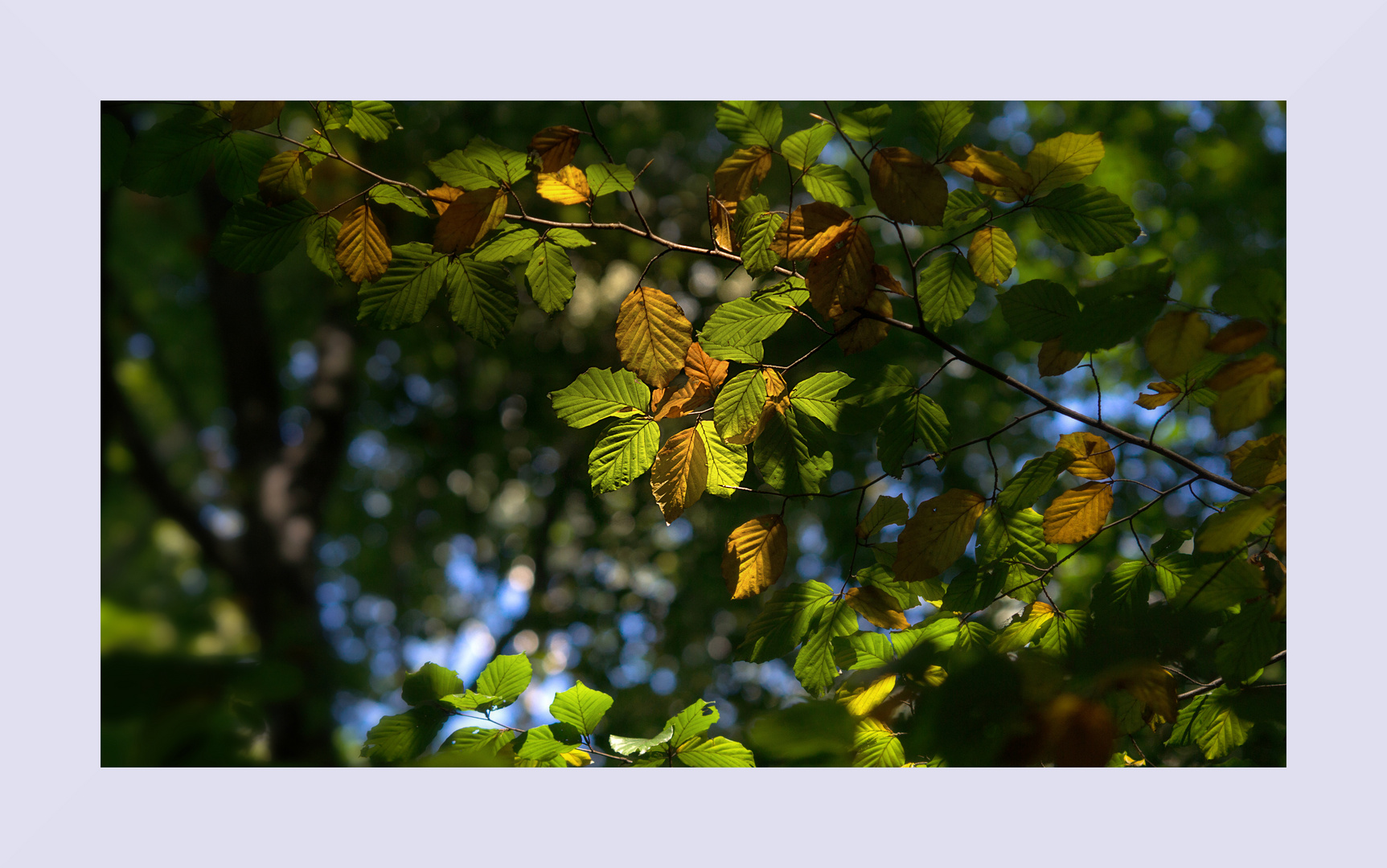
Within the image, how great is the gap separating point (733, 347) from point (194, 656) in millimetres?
427

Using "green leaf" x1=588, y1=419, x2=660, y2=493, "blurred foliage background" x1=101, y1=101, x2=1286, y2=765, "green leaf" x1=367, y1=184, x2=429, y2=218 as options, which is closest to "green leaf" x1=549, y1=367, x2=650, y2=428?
"green leaf" x1=588, y1=419, x2=660, y2=493

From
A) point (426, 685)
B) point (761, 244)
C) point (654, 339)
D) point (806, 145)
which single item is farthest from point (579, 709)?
point (806, 145)

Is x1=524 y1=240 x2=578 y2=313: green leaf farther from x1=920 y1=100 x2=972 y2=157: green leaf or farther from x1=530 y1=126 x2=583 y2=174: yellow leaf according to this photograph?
x1=920 y1=100 x2=972 y2=157: green leaf

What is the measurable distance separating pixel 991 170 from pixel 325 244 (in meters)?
0.61

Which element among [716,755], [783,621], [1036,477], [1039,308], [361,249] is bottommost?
[716,755]

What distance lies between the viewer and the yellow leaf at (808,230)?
592 millimetres

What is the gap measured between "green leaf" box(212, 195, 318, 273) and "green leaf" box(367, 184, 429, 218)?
7 centimetres

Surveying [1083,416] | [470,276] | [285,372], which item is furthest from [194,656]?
[285,372]

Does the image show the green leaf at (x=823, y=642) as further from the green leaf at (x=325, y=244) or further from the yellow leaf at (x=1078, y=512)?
the green leaf at (x=325, y=244)

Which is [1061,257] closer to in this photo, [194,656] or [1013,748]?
[1013,748]

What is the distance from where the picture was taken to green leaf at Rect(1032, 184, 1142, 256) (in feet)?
1.89

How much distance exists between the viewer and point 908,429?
2.06 ft

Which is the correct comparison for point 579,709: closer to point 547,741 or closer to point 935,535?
point 547,741

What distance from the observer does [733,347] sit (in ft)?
1.99
